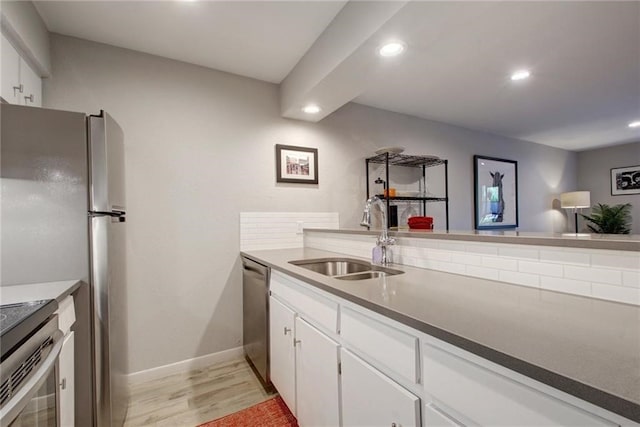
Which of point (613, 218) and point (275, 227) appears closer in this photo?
point (275, 227)

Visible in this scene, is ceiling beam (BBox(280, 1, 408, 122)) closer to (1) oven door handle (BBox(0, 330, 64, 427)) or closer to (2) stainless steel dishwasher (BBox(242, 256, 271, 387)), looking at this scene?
(2) stainless steel dishwasher (BBox(242, 256, 271, 387))

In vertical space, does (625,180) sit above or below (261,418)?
above

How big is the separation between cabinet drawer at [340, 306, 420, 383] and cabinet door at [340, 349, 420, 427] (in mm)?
44

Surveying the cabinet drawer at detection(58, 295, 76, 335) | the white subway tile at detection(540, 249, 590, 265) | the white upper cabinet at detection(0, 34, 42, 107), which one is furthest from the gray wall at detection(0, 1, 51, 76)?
the white subway tile at detection(540, 249, 590, 265)

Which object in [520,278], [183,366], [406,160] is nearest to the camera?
[520,278]

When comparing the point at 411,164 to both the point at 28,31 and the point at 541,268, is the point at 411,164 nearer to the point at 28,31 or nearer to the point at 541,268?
the point at 541,268

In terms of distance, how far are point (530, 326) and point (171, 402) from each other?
81.7 inches

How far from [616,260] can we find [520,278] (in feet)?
0.88

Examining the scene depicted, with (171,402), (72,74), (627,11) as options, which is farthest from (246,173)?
(627,11)

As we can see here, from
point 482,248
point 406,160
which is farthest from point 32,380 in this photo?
point 406,160

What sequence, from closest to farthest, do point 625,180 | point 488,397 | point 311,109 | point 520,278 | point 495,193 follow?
1. point 488,397
2. point 520,278
3. point 311,109
4. point 495,193
5. point 625,180

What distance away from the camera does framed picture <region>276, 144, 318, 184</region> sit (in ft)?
8.42

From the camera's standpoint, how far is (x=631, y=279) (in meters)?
0.80

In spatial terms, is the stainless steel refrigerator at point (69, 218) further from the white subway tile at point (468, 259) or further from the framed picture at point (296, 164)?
the white subway tile at point (468, 259)
